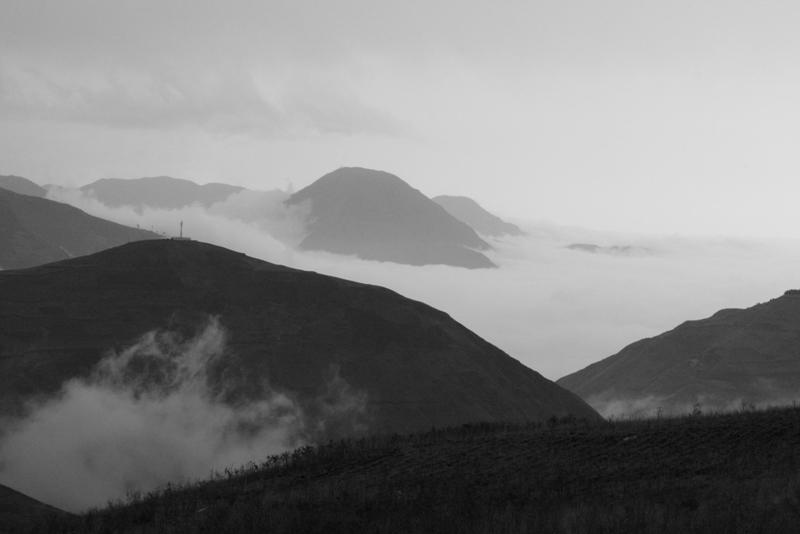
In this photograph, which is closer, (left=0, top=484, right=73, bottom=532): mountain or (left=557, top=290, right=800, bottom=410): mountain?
(left=0, top=484, right=73, bottom=532): mountain

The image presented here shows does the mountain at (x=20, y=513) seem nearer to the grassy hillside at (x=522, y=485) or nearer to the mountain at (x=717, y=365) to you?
the grassy hillside at (x=522, y=485)

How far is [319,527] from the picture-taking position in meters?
18.5

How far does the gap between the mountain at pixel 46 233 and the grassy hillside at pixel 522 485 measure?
142 m

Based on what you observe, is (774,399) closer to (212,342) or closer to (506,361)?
(506,361)

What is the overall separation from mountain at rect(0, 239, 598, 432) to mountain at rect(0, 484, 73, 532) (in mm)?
25889

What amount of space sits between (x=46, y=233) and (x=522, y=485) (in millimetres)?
167145

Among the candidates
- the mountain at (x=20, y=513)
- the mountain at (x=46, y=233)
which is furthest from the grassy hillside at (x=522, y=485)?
the mountain at (x=46, y=233)

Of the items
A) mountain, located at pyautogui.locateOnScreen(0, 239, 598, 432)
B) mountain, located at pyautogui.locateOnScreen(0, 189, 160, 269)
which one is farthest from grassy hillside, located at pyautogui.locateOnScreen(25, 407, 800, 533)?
mountain, located at pyautogui.locateOnScreen(0, 189, 160, 269)

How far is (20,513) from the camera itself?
27.6 metres

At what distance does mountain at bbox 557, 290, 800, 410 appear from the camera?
100 meters

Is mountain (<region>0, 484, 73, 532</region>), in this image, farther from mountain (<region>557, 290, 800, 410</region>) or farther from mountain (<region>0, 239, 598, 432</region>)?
mountain (<region>557, 290, 800, 410</region>)

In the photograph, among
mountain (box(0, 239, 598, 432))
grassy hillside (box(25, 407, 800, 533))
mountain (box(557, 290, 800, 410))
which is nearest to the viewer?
grassy hillside (box(25, 407, 800, 533))

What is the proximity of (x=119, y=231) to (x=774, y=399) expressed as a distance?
447 feet

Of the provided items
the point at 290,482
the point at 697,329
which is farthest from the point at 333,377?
the point at 697,329
